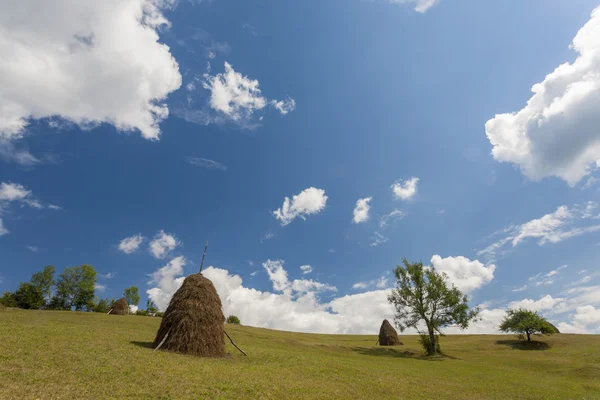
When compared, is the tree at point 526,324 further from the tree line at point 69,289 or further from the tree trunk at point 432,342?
the tree line at point 69,289

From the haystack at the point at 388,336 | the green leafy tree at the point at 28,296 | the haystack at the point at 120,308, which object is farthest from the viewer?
the green leafy tree at the point at 28,296

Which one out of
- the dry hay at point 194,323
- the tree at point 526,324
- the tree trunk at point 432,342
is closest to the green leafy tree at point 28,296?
the dry hay at point 194,323

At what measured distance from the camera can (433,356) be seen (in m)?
46.1

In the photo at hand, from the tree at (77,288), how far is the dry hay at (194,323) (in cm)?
9032

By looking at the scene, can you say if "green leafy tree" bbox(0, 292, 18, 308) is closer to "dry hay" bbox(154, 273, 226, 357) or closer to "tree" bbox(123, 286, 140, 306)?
"tree" bbox(123, 286, 140, 306)

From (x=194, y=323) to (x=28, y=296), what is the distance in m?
91.1

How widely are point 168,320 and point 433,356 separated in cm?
4088

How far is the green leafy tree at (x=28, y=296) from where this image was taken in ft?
265

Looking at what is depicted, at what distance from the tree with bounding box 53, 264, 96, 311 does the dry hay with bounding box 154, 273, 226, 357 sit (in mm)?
90323

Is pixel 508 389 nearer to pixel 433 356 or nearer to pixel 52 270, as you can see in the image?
pixel 433 356

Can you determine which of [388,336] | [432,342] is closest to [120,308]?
[388,336]

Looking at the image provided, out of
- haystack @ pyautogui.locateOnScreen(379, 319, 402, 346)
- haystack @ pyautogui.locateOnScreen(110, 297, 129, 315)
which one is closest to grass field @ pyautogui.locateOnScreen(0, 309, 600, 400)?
haystack @ pyautogui.locateOnScreen(379, 319, 402, 346)

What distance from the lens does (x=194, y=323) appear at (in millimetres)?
22469

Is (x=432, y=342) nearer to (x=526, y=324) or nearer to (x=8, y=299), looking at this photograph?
(x=526, y=324)
